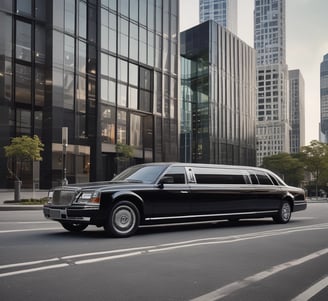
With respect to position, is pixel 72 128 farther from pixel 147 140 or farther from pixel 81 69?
pixel 147 140

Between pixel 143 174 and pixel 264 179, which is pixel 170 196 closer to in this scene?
pixel 143 174

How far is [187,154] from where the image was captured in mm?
64312

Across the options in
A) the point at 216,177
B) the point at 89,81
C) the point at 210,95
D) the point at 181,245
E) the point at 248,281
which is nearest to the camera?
the point at 248,281

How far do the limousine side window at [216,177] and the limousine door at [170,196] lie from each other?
1.67 feet

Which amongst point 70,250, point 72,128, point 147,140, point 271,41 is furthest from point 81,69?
point 271,41

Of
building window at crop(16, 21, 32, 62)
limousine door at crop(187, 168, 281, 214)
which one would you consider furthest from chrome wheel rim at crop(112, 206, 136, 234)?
building window at crop(16, 21, 32, 62)

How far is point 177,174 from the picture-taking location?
11125 mm

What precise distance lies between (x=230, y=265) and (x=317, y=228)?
21.8 feet

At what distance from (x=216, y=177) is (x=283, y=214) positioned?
3209mm

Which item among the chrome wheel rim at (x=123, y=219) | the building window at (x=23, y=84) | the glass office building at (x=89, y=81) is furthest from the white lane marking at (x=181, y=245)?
the building window at (x=23, y=84)

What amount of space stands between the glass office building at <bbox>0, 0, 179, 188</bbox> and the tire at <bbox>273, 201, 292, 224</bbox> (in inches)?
947

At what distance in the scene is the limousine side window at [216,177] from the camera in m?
11.6

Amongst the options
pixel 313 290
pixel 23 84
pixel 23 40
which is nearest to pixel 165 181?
pixel 313 290

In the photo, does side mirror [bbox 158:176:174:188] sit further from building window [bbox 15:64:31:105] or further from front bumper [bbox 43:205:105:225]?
building window [bbox 15:64:31:105]
